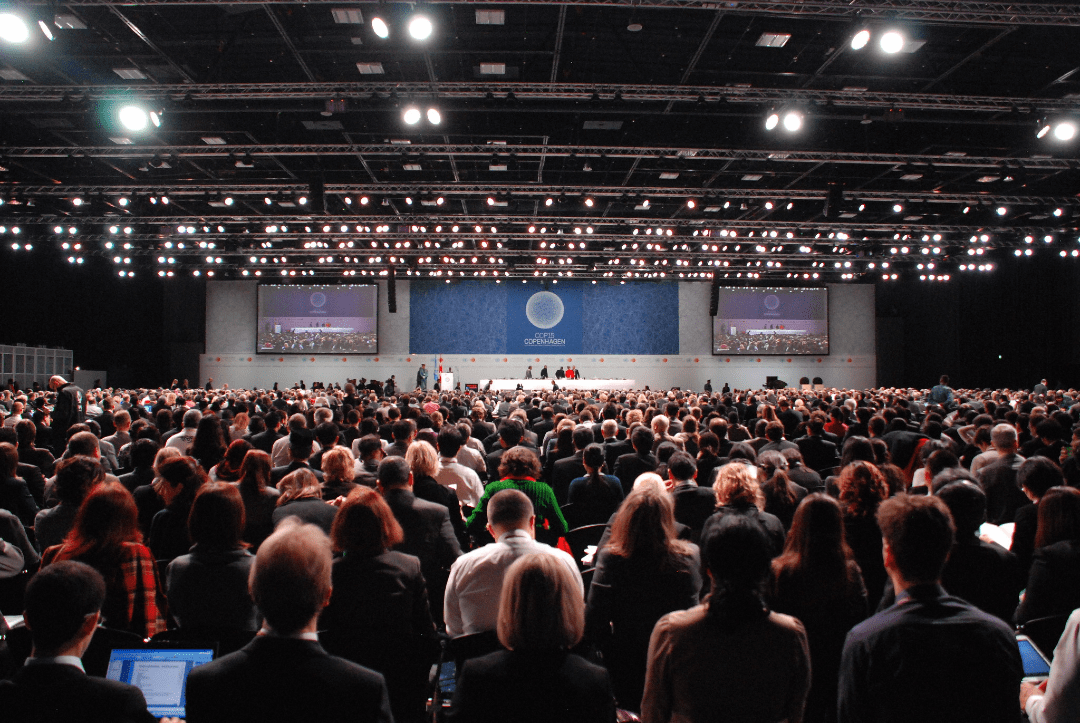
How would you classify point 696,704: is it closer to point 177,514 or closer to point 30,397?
point 177,514

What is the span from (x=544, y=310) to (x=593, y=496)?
87.4ft

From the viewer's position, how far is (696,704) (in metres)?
1.87

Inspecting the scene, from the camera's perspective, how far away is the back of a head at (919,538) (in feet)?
6.48

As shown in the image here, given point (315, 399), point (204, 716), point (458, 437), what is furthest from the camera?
point (315, 399)

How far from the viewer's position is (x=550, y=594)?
1.81m

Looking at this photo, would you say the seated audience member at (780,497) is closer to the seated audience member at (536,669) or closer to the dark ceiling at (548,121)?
the seated audience member at (536,669)

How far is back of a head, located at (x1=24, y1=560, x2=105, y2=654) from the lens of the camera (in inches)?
69.2

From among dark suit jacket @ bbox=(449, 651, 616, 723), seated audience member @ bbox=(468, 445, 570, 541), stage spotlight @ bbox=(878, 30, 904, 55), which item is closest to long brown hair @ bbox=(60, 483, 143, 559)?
dark suit jacket @ bbox=(449, 651, 616, 723)

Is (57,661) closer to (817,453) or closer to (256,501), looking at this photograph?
(256,501)

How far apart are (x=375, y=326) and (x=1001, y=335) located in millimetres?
25407

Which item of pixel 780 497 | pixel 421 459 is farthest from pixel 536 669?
pixel 421 459

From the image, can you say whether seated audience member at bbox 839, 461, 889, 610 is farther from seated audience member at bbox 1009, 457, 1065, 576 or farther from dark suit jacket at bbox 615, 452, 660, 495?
dark suit jacket at bbox 615, 452, 660, 495

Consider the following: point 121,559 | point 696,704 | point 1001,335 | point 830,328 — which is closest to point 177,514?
point 121,559

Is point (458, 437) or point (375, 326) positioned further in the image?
point (375, 326)
